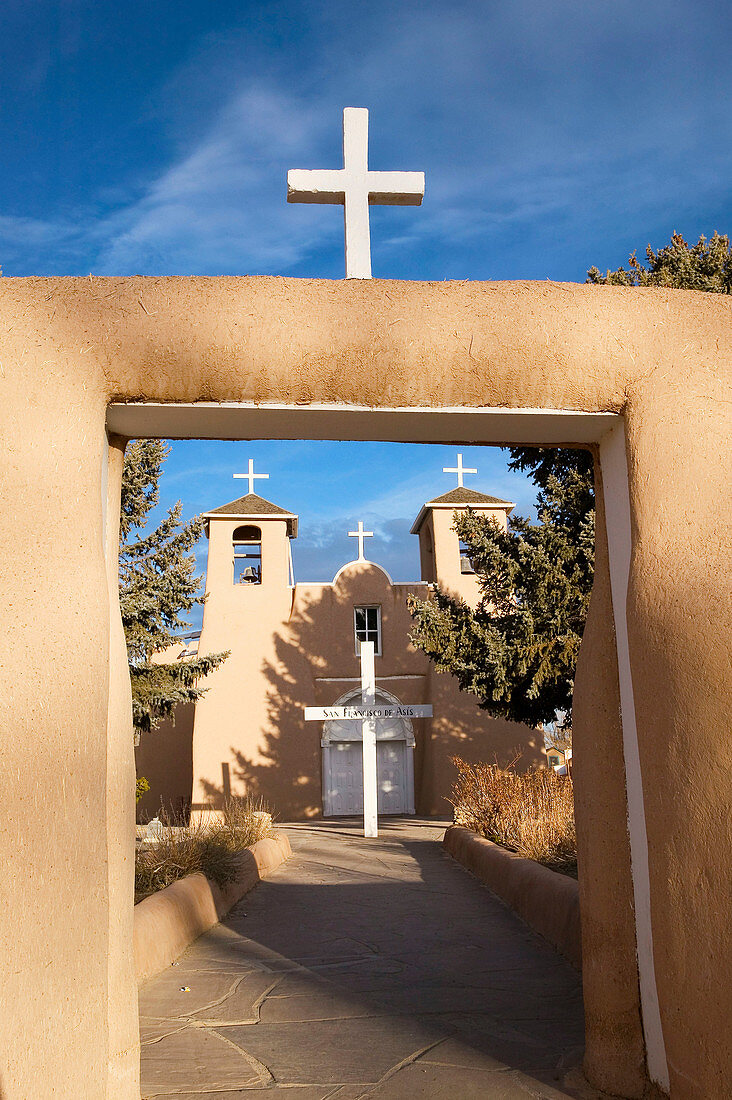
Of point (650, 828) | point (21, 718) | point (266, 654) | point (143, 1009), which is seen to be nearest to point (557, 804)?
point (143, 1009)

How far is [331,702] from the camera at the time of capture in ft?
67.7

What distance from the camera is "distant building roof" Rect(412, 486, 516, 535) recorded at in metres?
21.2

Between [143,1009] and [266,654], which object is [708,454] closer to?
[143,1009]

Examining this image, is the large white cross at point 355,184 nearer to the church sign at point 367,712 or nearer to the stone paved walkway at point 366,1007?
the stone paved walkway at point 366,1007

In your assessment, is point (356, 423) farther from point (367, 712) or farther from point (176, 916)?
point (367, 712)

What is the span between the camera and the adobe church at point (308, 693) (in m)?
19.7

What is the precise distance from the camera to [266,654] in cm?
2056

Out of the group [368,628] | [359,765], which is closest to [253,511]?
[368,628]

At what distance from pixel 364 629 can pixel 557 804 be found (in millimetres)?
11571

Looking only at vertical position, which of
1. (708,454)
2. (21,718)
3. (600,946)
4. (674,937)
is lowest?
(600,946)

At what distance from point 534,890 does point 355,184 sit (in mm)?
6000

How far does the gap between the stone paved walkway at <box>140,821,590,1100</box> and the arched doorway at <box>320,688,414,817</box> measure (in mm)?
11036

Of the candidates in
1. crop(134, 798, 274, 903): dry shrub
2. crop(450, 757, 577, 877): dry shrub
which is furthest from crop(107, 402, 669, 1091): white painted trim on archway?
crop(134, 798, 274, 903): dry shrub

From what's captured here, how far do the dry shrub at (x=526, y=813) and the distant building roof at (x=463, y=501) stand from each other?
889 cm
